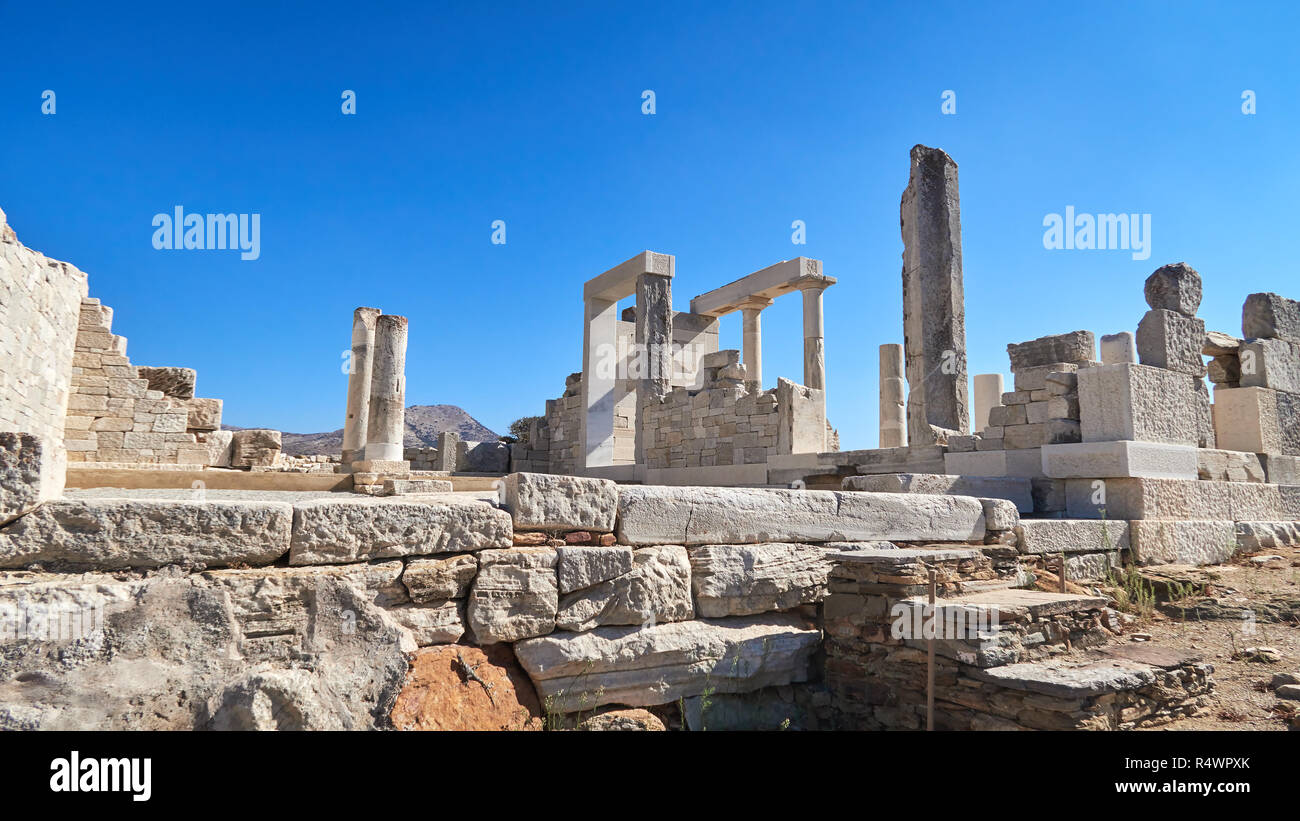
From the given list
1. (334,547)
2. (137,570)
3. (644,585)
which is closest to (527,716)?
(644,585)

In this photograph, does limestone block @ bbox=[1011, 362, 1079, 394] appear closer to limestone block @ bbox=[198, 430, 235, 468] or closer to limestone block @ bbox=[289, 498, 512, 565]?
limestone block @ bbox=[289, 498, 512, 565]

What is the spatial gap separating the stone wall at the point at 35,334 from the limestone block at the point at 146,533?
26.7 feet

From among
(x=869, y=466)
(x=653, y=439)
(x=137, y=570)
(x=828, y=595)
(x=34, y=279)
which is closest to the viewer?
(x=137, y=570)

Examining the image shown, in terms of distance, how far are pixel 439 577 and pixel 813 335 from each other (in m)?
13.4

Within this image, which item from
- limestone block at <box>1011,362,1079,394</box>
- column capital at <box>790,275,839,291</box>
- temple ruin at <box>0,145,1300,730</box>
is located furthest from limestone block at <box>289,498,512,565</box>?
column capital at <box>790,275,839,291</box>

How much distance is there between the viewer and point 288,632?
2871 millimetres

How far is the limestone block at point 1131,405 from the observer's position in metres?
6.35

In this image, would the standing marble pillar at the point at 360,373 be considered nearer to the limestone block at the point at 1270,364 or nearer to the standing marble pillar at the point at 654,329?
the standing marble pillar at the point at 654,329

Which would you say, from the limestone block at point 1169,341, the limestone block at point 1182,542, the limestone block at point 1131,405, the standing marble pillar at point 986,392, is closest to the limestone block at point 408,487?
the limestone block at point 1131,405

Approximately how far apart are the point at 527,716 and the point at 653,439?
30.0 ft

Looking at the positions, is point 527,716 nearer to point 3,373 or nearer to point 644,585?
point 644,585

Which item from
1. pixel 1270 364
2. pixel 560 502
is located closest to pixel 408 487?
pixel 560 502

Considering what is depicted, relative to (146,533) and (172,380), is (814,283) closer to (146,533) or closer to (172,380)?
(172,380)

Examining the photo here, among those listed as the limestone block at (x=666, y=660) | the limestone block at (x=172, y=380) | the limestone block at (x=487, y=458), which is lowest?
the limestone block at (x=666, y=660)
